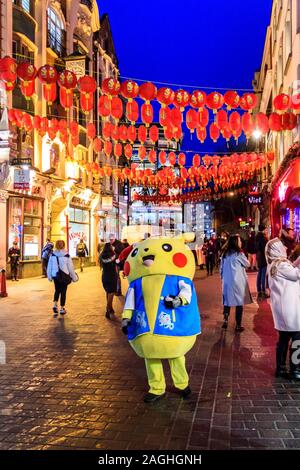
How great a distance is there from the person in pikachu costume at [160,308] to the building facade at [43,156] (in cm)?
1487

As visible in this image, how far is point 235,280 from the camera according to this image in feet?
28.4

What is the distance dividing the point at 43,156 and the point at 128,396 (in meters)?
19.7

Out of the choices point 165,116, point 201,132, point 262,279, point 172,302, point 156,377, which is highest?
point 165,116

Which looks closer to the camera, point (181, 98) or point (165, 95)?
point (165, 95)

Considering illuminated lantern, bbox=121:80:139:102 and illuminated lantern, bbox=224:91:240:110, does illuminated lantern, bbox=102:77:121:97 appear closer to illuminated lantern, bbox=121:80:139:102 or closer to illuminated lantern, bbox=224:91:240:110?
illuminated lantern, bbox=121:80:139:102

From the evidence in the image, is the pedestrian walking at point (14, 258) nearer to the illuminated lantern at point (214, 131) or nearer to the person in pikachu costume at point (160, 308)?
the illuminated lantern at point (214, 131)

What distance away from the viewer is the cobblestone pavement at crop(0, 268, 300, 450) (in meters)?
3.92

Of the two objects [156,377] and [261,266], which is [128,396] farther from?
[261,266]

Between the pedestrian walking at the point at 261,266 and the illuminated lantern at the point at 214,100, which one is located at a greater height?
the illuminated lantern at the point at 214,100

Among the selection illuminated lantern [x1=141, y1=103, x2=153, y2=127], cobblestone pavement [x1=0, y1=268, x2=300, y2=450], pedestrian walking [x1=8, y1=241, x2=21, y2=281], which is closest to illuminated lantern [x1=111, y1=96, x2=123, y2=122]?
illuminated lantern [x1=141, y1=103, x2=153, y2=127]

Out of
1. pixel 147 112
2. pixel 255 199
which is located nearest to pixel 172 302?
pixel 147 112

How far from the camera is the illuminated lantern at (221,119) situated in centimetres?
1368

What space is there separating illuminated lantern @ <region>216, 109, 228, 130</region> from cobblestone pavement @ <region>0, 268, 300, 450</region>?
720cm

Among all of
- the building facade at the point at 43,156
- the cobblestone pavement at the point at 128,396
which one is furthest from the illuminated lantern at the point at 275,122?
the building facade at the point at 43,156
